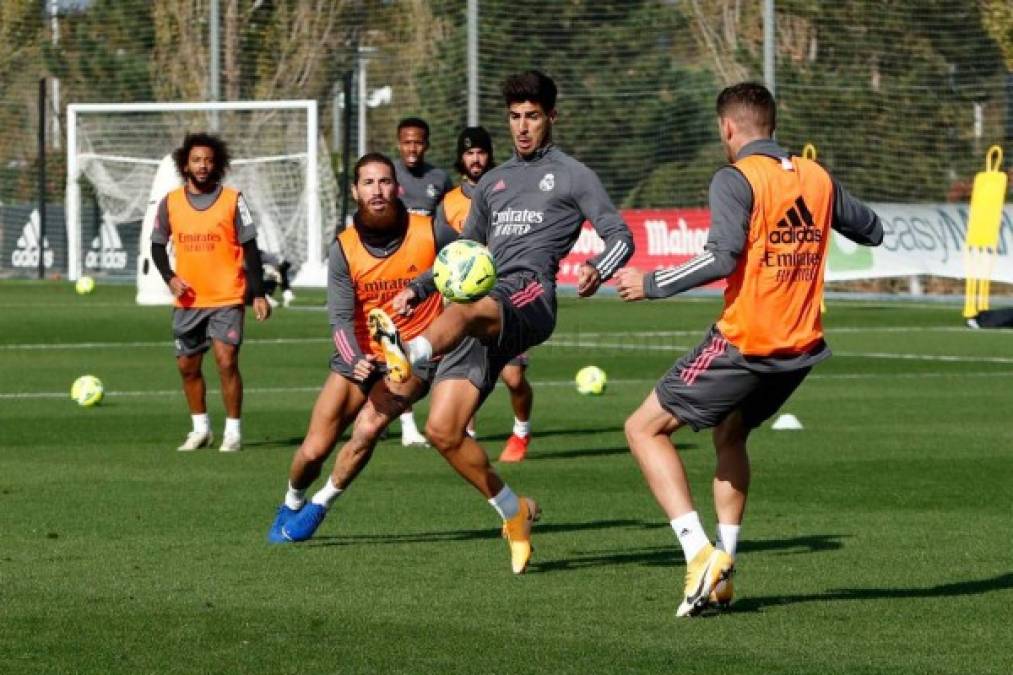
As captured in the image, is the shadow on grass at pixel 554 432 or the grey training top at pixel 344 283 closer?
the grey training top at pixel 344 283

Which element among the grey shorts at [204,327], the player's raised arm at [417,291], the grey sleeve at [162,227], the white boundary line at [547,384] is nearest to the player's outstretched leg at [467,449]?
the player's raised arm at [417,291]

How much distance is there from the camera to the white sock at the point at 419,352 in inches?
361

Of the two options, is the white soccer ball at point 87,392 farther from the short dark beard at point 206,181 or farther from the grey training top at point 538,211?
the grey training top at point 538,211

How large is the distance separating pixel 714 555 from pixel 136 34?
48.7m

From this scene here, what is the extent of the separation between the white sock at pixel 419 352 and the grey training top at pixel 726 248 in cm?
145

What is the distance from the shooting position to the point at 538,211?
9.99 m

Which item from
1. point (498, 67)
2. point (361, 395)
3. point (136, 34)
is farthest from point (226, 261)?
point (136, 34)

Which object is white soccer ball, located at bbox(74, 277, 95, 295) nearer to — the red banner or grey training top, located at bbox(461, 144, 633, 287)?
the red banner

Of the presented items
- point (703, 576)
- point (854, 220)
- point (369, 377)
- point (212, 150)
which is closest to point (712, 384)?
point (703, 576)

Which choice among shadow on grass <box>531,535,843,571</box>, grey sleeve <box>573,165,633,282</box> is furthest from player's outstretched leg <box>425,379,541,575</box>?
grey sleeve <box>573,165,633,282</box>

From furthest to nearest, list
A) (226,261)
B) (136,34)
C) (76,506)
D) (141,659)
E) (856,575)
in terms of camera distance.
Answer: (136,34) < (226,261) < (76,506) < (856,575) < (141,659)

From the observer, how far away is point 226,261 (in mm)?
15562

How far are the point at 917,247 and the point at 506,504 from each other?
98.5 ft

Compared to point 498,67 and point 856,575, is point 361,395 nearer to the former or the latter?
point 856,575
